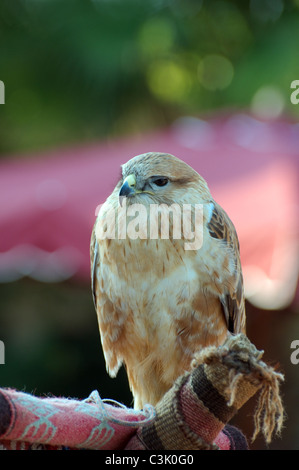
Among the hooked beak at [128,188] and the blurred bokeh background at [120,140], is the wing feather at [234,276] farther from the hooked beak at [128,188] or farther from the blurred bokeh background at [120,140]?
the blurred bokeh background at [120,140]

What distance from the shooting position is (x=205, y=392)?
5.55ft

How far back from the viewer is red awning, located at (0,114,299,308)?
15.5 feet

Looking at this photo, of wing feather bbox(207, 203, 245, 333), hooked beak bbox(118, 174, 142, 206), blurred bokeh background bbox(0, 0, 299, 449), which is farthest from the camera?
blurred bokeh background bbox(0, 0, 299, 449)

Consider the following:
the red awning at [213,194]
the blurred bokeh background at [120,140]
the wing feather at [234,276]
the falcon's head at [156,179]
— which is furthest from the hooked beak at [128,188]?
the red awning at [213,194]

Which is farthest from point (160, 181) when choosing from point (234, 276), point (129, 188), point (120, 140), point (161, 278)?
point (120, 140)

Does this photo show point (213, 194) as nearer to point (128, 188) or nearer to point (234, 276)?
point (234, 276)

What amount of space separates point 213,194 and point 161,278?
3.00 m

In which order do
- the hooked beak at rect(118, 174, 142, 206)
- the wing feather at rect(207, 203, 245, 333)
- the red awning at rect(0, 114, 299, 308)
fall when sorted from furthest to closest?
the red awning at rect(0, 114, 299, 308)
the wing feather at rect(207, 203, 245, 333)
the hooked beak at rect(118, 174, 142, 206)

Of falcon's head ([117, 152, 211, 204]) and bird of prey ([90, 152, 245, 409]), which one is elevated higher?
falcon's head ([117, 152, 211, 204])

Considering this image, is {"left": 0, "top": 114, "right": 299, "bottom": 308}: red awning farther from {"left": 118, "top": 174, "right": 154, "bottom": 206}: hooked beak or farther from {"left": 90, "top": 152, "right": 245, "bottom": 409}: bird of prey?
{"left": 118, "top": 174, "right": 154, "bottom": 206}: hooked beak

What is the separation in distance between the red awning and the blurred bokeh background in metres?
0.02

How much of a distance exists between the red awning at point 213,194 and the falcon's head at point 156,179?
2439mm

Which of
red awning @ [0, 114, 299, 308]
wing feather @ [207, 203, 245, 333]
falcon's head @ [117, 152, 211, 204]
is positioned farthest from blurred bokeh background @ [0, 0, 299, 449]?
Result: falcon's head @ [117, 152, 211, 204]
